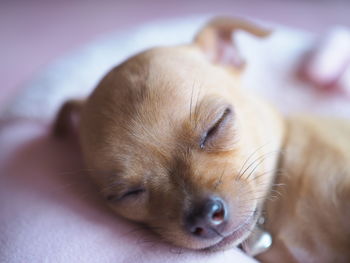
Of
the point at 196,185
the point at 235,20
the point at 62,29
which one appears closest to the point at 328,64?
the point at 235,20

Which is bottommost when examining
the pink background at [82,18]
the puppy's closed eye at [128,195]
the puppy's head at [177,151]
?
the pink background at [82,18]

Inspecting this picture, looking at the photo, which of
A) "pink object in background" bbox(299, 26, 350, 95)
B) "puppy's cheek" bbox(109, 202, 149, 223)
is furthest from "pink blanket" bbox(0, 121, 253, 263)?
"pink object in background" bbox(299, 26, 350, 95)

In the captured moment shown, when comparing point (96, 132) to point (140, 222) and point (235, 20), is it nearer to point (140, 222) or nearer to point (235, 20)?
point (140, 222)

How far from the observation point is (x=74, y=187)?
78.4 inches

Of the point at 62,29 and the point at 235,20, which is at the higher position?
the point at 235,20

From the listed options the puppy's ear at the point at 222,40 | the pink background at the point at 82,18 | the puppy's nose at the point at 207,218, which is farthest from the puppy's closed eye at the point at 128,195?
the pink background at the point at 82,18

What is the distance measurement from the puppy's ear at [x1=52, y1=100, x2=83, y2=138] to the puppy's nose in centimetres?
99

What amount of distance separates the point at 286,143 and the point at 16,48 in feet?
11.8

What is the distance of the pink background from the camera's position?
4539 millimetres

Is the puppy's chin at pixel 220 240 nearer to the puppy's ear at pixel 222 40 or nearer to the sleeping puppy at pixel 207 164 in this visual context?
the sleeping puppy at pixel 207 164

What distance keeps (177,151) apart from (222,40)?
931mm

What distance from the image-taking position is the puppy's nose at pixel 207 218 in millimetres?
1501

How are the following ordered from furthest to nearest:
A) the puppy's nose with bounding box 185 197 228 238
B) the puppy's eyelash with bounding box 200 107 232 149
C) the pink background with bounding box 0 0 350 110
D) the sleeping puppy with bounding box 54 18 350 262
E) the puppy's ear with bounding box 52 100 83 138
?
the pink background with bounding box 0 0 350 110 < the puppy's ear with bounding box 52 100 83 138 < the puppy's eyelash with bounding box 200 107 232 149 < the sleeping puppy with bounding box 54 18 350 262 < the puppy's nose with bounding box 185 197 228 238

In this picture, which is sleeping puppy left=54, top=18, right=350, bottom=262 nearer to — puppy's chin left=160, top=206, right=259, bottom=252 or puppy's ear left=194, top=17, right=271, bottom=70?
puppy's chin left=160, top=206, right=259, bottom=252
